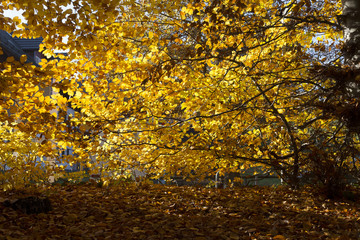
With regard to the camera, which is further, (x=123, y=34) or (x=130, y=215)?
(x=123, y=34)

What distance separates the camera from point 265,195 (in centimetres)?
634

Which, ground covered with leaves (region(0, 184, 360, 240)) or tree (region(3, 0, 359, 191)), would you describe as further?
tree (region(3, 0, 359, 191))

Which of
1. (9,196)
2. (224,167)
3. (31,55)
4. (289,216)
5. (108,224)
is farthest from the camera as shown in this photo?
(31,55)

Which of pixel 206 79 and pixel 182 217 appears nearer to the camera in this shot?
pixel 182 217

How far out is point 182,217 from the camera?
466 centimetres

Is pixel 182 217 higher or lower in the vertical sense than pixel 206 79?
lower

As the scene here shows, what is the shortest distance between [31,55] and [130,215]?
1487cm

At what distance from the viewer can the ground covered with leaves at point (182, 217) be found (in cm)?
390

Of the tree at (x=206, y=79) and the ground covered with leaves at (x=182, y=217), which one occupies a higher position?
the tree at (x=206, y=79)

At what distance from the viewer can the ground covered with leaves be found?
3.90 meters

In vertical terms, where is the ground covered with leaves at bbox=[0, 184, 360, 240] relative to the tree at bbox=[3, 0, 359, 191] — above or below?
below

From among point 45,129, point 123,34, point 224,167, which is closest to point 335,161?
point 224,167

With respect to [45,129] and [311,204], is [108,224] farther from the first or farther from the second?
[311,204]

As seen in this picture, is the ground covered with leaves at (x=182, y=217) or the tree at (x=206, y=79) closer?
the ground covered with leaves at (x=182, y=217)
